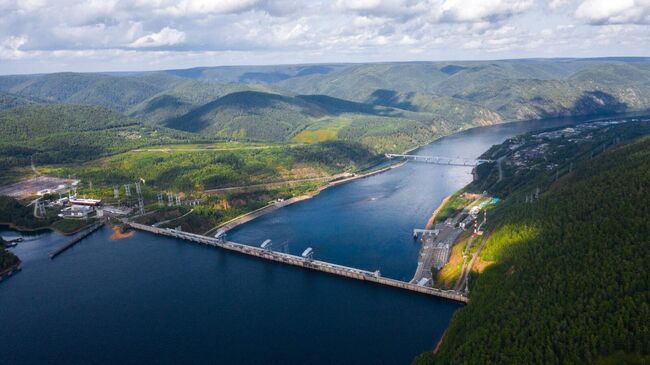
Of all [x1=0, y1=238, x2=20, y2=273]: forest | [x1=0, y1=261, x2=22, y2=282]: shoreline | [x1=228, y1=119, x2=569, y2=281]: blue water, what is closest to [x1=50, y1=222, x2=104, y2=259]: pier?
[x1=0, y1=238, x2=20, y2=273]: forest

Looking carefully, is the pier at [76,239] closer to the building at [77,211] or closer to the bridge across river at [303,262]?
the building at [77,211]

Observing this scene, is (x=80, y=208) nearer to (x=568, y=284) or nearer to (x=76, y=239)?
(x=76, y=239)

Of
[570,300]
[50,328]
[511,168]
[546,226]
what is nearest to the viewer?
[570,300]

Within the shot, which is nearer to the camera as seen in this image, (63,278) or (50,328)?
(50,328)

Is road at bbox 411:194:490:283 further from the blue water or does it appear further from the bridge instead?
the bridge

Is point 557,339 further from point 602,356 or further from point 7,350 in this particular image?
point 7,350

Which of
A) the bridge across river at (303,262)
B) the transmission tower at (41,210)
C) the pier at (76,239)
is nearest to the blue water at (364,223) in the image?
the bridge across river at (303,262)

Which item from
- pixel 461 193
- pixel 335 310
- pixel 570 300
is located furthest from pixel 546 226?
pixel 461 193

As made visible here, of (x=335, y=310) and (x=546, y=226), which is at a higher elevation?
(x=546, y=226)
